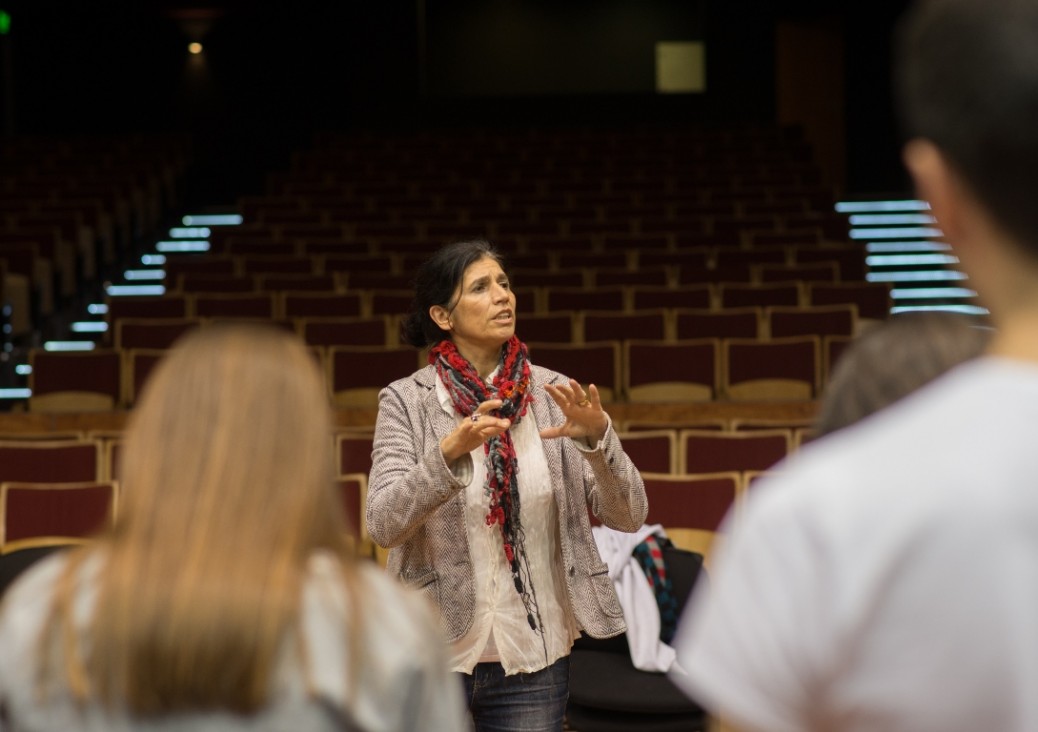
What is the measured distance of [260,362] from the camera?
3.46 ft

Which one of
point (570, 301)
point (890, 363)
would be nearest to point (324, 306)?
point (570, 301)

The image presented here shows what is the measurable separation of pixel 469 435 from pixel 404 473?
5.5 inches

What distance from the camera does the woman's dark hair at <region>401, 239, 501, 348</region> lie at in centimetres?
231

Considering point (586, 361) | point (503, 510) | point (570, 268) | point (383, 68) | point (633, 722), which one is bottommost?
point (633, 722)

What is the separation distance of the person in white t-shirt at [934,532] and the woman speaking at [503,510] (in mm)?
1307

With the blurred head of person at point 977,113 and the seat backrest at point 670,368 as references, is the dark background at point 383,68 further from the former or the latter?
the blurred head of person at point 977,113

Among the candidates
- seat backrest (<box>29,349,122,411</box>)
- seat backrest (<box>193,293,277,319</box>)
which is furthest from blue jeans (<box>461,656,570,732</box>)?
seat backrest (<box>193,293,277,319</box>)

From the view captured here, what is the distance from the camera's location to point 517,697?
2064 mm

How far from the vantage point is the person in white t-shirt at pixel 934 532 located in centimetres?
60

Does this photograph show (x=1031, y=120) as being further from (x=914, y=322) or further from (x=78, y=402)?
(x=78, y=402)

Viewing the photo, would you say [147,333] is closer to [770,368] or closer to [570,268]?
[570,268]

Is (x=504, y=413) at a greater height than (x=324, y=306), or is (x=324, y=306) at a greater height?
(x=324, y=306)

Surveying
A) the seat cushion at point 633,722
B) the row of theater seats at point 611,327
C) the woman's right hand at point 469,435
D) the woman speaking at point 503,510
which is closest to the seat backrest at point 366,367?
the row of theater seats at point 611,327

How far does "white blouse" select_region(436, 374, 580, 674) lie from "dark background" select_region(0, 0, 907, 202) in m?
12.0
